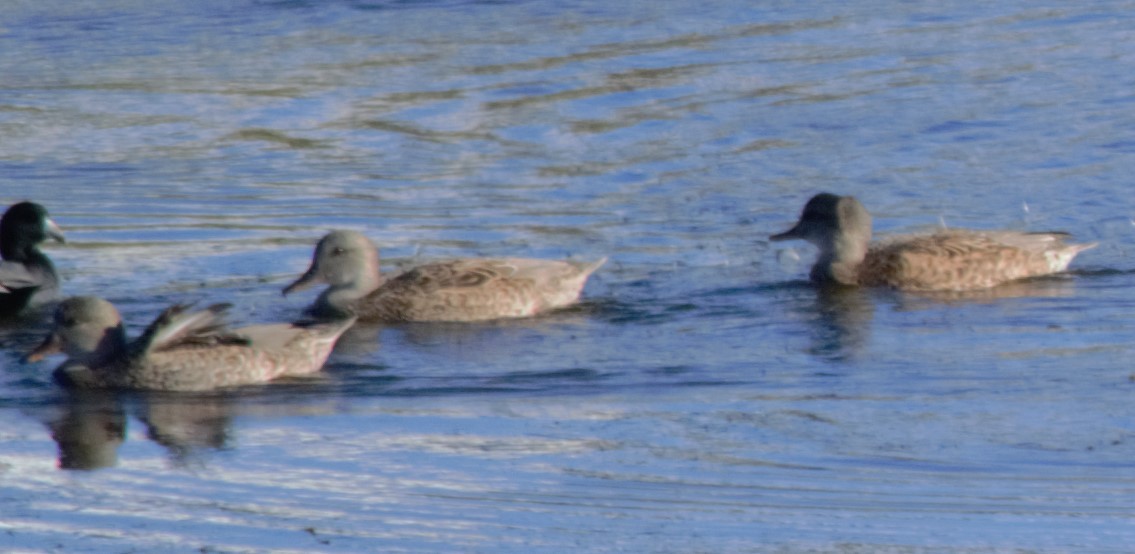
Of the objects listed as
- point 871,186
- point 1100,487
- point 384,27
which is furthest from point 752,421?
point 384,27

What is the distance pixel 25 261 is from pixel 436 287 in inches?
102

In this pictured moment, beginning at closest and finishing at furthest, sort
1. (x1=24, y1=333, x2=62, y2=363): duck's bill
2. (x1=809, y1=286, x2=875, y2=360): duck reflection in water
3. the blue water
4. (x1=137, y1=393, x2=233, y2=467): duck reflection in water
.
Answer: the blue water → (x1=137, y1=393, x2=233, y2=467): duck reflection in water → (x1=24, y1=333, x2=62, y2=363): duck's bill → (x1=809, y1=286, x2=875, y2=360): duck reflection in water

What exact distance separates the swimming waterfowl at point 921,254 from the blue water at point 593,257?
19 cm

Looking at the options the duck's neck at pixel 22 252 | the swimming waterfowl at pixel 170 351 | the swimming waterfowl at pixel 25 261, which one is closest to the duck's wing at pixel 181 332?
the swimming waterfowl at pixel 170 351

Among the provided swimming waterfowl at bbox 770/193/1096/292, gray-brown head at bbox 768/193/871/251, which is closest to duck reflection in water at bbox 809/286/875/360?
swimming waterfowl at bbox 770/193/1096/292

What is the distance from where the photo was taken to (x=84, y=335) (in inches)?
403

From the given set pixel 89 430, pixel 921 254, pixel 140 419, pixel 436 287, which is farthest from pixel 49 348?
pixel 921 254

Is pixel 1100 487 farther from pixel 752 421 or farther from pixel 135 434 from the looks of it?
pixel 135 434

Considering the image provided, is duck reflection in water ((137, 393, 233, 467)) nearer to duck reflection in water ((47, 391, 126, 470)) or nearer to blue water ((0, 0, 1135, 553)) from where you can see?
blue water ((0, 0, 1135, 553))

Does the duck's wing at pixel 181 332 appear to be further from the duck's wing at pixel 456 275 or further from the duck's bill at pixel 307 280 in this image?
the duck's wing at pixel 456 275

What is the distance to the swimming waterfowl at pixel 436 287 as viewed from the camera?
38.2 feet

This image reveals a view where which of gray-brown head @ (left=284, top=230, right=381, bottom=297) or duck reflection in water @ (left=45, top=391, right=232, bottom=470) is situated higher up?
gray-brown head @ (left=284, top=230, right=381, bottom=297)

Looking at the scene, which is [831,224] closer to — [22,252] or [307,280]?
[307,280]

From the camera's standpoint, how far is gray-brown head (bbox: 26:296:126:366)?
10.2 meters
